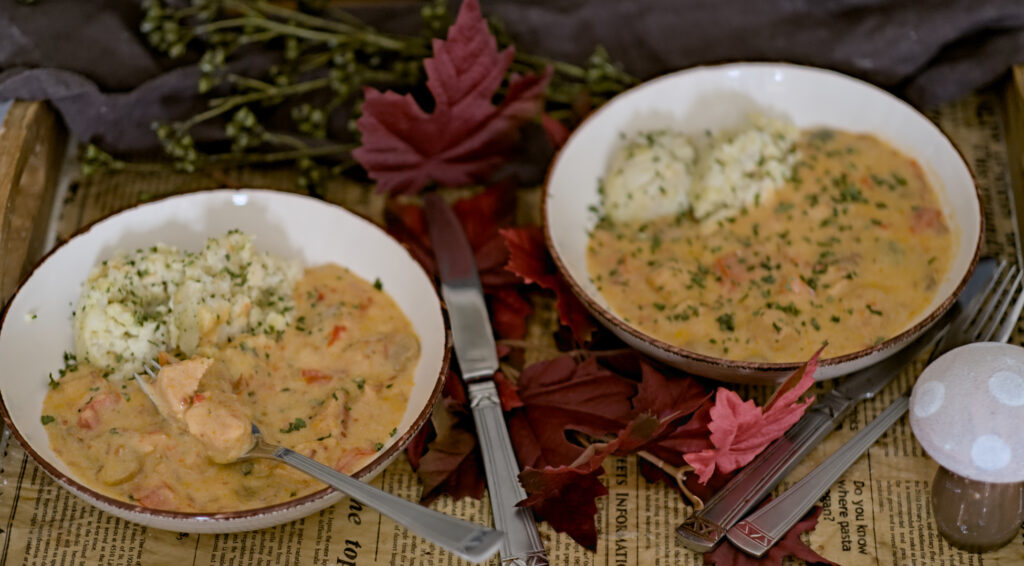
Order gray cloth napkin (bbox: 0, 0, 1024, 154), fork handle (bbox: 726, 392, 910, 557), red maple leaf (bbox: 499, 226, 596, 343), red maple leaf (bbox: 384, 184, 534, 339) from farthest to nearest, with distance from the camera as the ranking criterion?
gray cloth napkin (bbox: 0, 0, 1024, 154), red maple leaf (bbox: 384, 184, 534, 339), red maple leaf (bbox: 499, 226, 596, 343), fork handle (bbox: 726, 392, 910, 557)

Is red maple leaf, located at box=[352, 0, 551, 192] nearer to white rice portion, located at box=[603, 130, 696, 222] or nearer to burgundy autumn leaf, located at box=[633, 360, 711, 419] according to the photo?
white rice portion, located at box=[603, 130, 696, 222]

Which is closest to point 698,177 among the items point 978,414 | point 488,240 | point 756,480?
point 488,240

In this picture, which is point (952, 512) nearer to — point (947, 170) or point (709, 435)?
point (709, 435)

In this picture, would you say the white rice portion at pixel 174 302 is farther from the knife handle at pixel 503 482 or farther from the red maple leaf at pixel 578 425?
the red maple leaf at pixel 578 425

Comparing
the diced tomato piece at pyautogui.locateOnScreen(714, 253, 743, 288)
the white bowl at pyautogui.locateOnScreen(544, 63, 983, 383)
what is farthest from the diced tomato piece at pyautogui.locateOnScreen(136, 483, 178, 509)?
the diced tomato piece at pyautogui.locateOnScreen(714, 253, 743, 288)

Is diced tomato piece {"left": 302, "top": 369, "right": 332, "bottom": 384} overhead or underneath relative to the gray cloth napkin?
underneath

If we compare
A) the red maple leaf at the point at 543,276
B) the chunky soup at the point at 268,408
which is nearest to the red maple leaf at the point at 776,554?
the red maple leaf at the point at 543,276

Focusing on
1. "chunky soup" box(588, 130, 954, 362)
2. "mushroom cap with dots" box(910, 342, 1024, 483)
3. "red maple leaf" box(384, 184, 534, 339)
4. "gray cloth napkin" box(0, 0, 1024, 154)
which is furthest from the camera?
"gray cloth napkin" box(0, 0, 1024, 154)
